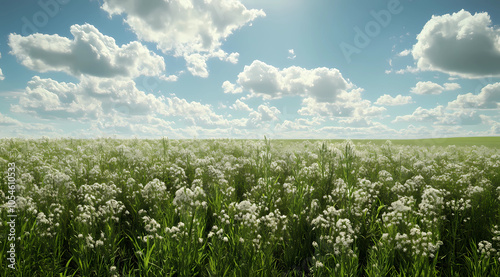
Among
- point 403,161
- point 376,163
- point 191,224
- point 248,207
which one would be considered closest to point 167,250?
point 191,224

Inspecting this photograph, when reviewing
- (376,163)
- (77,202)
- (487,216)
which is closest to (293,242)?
(487,216)

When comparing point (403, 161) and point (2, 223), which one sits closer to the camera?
point (2, 223)

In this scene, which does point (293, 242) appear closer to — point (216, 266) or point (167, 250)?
point (216, 266)

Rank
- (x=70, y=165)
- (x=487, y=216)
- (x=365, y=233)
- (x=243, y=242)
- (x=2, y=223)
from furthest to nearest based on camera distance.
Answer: (x=70, y=165), (x=487, y=216), (x=365, y=233), (x=2, y=223), (x=243, y=242)

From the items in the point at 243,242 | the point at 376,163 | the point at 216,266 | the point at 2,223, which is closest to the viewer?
the point at 216,266

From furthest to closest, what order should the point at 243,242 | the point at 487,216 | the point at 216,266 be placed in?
1. the point at 487,216
2. the point at 243,242
3. the point at 216,266

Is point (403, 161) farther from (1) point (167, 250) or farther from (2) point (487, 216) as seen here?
(1) point (167, 250)

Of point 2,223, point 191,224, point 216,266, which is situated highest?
point 191,224

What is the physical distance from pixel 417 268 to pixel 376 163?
743 cm

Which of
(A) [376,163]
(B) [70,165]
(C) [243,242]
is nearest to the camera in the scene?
(C) [243,242]

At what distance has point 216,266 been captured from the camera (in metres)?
3.73

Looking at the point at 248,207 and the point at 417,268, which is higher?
the point at 248,207

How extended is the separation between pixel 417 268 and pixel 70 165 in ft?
31.9

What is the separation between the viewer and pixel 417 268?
3750mm
